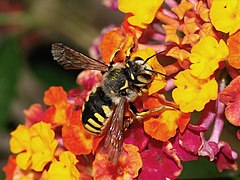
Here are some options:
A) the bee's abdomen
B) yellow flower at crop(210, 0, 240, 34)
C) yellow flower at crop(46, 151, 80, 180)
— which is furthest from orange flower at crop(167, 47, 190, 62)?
yellow flower at crop(46, 151, 80, 180)

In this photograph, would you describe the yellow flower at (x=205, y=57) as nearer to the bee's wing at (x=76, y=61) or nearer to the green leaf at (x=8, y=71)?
the bee's wing at (x=76, y=61)

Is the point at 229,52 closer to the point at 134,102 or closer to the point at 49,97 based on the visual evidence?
the point at 134,102

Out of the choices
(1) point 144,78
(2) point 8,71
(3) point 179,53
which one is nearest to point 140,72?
(1) point 144,78

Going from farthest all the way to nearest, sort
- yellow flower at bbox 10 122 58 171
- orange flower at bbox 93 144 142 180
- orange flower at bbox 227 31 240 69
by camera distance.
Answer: yellow flower at bbox 10 122 58 171, orange flower at bbox 93 144 142 180, orange flower at bbox 227 31 240 69

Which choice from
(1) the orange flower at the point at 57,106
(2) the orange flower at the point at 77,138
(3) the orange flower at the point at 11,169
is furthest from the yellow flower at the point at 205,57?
(3) the orange flower at the point at 11,169

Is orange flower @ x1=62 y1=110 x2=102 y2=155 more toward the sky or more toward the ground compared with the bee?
more toward the ground

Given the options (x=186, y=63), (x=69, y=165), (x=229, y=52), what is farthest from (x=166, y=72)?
(x=69, y=165)

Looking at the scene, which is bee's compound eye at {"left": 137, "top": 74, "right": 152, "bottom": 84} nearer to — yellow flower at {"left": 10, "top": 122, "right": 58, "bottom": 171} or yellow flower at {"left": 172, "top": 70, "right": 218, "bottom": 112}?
yellow flower at {"left": 172, "top": 70, "right": 218, "bottom": 112}
